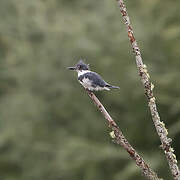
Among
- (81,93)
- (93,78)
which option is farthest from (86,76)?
(81,93)

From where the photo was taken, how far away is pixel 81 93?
175 inches

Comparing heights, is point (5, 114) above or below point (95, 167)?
above

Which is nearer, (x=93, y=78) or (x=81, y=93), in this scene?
(x=93, y=78)

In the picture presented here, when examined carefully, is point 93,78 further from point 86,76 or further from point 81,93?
point 81,93

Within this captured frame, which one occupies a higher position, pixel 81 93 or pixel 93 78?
pixel 81 93

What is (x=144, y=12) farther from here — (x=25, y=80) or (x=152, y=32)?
(x=25, y=80)

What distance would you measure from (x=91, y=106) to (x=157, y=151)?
0.78m

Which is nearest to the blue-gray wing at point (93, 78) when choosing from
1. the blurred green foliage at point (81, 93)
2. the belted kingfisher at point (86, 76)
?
the belted kingfisher at point (86, 76)

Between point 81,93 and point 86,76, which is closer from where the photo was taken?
point 86,76

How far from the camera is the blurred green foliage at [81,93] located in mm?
4066

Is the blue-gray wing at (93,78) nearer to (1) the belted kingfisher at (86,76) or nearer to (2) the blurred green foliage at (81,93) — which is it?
(1) the belted kingfisher at (86,76)

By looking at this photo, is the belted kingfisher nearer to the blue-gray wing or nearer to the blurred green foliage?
the blue-gray wing

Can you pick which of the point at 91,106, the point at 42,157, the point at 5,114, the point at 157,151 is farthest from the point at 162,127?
the point at 5,114

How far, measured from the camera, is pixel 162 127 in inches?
37.5
